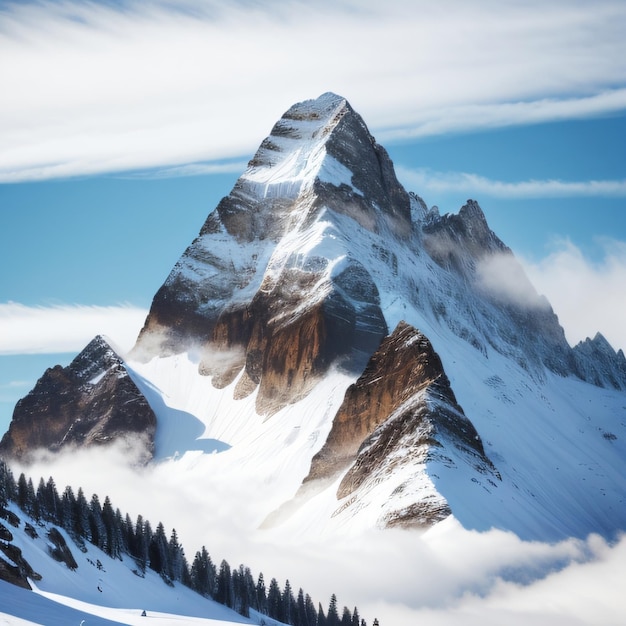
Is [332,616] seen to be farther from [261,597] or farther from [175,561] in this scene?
[175,561]

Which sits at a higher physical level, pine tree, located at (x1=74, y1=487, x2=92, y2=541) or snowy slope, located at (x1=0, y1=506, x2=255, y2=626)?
pine tree, located at (x1=74, y1=487, x2=92, y2=541)

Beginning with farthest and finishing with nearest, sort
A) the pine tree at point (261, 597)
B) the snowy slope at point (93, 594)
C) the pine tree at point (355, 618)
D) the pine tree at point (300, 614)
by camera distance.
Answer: the pine tree at point (261, 597)
the pine tree at point (300, 614)
the pine tree at point (355, 618)
the snowy slope at point (93, 594)

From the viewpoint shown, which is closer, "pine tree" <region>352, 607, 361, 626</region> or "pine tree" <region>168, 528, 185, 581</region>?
"pine tree" <region>168, 528, 185, 581</region>

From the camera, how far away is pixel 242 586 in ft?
547

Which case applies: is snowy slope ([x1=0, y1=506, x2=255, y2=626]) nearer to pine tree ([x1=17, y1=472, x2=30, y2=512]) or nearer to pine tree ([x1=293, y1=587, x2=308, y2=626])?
pine tree ([x1=17, y1=472, x2=30, y2=512])

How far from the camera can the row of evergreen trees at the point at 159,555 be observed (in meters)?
153

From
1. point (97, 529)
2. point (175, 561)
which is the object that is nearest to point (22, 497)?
point (97, 529)

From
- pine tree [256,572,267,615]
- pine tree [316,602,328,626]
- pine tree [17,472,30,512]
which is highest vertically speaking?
pine tree [17,472,30,512]

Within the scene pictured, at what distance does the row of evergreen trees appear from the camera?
153m

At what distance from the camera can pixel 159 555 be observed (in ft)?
538

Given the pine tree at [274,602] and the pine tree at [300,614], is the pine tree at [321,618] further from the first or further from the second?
the pine tree at [274,602]

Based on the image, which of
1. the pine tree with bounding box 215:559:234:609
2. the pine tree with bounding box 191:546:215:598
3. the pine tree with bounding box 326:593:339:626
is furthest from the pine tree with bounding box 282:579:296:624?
the pine tree with bounding box 191:546:215:598

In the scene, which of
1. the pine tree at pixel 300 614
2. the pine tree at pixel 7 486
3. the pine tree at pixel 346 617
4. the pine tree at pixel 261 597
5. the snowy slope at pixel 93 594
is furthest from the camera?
the pine tree at pixel 261 597

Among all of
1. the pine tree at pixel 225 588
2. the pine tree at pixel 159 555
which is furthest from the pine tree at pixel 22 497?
the pine tree at pixel 225 588
